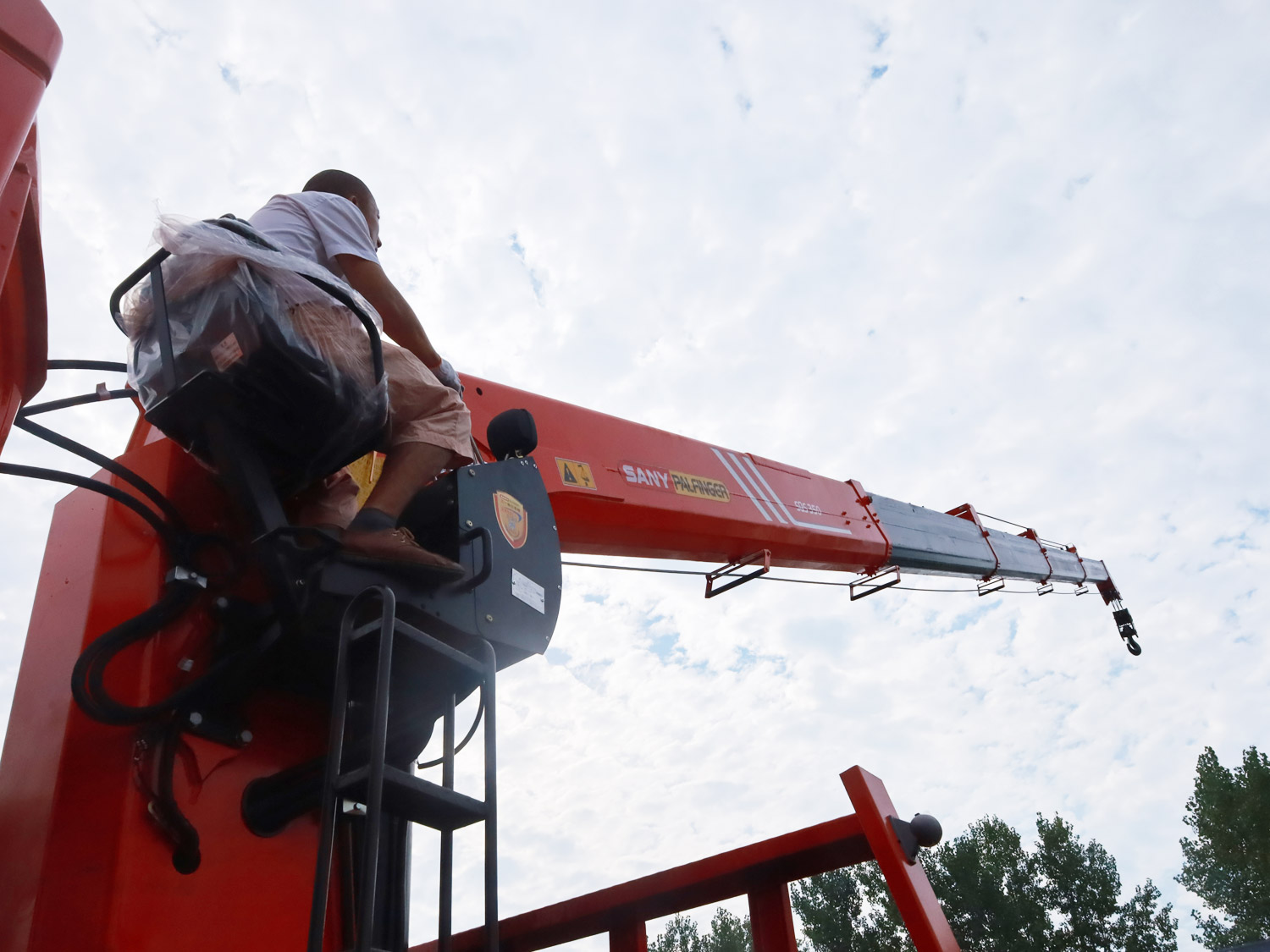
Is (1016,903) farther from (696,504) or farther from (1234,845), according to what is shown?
(696,504)

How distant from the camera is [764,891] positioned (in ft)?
A: 9.57

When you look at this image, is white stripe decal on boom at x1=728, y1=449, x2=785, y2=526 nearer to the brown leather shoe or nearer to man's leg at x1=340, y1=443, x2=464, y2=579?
man's leg at x1=340, y1=443, x2=464, y2=579

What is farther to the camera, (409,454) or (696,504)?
(696,504)

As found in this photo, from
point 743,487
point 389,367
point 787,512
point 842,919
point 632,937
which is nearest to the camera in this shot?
point 389,367

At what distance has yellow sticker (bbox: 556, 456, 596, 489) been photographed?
3.95 meters

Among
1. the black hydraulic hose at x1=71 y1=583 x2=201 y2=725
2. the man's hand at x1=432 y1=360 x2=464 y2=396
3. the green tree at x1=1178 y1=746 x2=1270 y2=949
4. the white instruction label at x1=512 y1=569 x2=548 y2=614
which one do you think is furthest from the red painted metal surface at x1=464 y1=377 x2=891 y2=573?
the green tree at x1=1178 y1=746 x2=1270 y2=949

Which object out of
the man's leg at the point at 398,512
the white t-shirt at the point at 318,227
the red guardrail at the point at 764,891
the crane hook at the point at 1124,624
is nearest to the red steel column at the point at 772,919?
the red guardrail at the point at 764,891

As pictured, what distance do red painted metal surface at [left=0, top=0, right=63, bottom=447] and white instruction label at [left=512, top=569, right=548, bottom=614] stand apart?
1.16 meters

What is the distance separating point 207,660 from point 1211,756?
125ft

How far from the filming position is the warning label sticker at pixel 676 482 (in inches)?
171

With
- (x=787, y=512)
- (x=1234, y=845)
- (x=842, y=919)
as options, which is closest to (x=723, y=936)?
(x=842, y=919)

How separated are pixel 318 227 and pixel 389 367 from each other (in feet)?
1.42

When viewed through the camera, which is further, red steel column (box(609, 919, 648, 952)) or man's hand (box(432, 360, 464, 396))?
red steel column (box(609, 919, 648, 952))

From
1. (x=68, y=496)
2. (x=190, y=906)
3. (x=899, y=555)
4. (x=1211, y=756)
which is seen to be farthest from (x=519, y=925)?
(x=1211, y=756)
